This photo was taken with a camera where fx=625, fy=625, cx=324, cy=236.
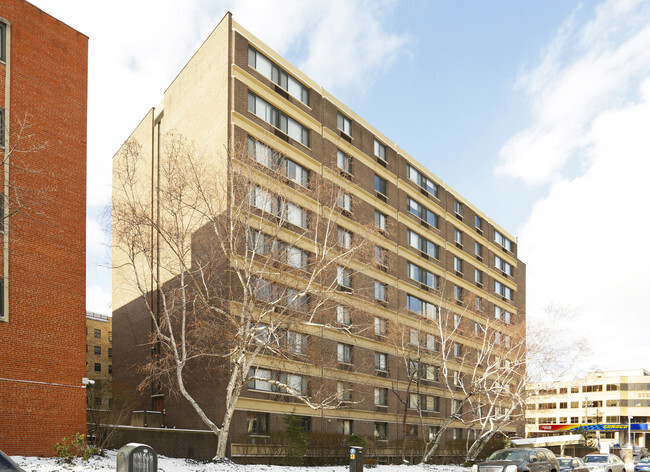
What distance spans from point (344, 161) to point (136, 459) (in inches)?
1300

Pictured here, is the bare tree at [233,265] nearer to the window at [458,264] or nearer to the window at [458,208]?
the window at [458,264]

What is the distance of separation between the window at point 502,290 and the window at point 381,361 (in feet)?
76.2

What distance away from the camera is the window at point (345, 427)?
36.5m

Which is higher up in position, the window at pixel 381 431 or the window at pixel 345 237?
the window at pixel 345 237

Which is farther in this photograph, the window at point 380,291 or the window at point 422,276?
→ the window at point 422,276

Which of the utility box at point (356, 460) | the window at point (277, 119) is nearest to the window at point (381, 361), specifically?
the window at point (277, 119)

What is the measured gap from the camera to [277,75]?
117ft

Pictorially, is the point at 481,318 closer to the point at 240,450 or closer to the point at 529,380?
the point at 529,380

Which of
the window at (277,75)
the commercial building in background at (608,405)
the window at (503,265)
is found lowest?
the commercial building in background at (608,405)

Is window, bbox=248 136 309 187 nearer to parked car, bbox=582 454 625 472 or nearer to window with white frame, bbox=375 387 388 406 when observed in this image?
window with white frame, bbox=375 387 388 406

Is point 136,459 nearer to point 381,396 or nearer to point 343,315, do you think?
point 343,315

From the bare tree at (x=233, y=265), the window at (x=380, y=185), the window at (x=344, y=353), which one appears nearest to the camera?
the bare tree at (x=233, y=265)

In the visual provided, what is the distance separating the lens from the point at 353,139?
41500mm

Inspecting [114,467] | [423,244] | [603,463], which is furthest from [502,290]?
[114,467]
